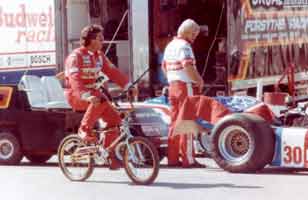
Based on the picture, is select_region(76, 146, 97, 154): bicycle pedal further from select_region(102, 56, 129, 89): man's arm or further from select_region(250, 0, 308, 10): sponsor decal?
select_region(250, 0, 308, 10): sponsor decal

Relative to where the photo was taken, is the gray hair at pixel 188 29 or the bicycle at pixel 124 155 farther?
the gray hair at pixel 188 29

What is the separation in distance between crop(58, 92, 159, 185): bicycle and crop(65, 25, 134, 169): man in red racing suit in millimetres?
92

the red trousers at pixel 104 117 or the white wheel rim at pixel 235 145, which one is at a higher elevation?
the red trousers at pixel 104 117

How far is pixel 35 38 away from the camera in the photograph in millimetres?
15875

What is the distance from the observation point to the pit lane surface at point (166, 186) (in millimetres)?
9992

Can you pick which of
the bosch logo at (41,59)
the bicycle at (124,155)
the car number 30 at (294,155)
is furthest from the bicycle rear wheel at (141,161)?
the bosch logo at (41,59)

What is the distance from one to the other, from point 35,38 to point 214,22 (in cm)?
286

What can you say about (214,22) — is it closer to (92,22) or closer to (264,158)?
(92,22)

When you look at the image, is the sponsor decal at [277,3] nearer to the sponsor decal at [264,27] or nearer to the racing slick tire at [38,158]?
the sponsor decal at [264,27]

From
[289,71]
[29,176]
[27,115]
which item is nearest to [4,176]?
[29,176]

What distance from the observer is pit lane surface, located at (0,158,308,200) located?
999cm

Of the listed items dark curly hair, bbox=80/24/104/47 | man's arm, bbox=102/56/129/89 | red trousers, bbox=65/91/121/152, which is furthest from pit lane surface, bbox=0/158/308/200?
dark curly hair, bbox=80/24/104/47

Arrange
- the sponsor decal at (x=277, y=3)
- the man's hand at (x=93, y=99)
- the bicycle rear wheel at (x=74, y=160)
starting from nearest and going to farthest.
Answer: the man's hand at (x=93, y=99)
the bicycle rear wheel at (x=74, y=160)
the sponsor decal at (x=277, y=3)

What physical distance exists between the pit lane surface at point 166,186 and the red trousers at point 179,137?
19 cm
